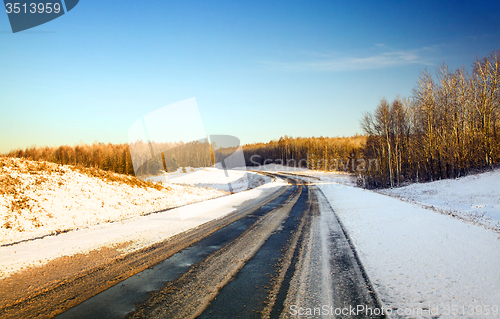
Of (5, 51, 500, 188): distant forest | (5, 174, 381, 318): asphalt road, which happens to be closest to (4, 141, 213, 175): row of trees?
(5, 51, 500, 188): distant forest

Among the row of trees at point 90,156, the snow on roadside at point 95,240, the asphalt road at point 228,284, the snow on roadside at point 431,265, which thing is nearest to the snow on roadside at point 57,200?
the snow on roadside at point 95,240

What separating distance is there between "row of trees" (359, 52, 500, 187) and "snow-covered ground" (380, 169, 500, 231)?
519 cm

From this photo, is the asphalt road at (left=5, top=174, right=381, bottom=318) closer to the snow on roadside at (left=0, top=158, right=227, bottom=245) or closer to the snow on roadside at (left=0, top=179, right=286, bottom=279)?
the snow on roadside at (left=0, top=179, right=286, bottom=279)

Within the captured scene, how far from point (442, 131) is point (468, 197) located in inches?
677

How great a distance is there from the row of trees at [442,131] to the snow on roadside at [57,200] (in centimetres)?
2663

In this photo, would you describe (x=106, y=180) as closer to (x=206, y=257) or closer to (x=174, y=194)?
(x=174, y=194)

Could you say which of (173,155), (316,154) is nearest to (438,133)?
(316,154)

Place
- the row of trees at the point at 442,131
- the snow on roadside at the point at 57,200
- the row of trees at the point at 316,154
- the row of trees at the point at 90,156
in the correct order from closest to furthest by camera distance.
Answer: the snow on roadside at the point at 57,200
the row of trees at the point at 442,131
the row of trees at the point at 90,156
the row of trees at the point at 316,154

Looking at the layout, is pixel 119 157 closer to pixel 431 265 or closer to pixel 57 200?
pixel 57 200

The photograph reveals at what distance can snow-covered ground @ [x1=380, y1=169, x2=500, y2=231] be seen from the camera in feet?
37.4

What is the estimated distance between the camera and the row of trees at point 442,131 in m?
22.8

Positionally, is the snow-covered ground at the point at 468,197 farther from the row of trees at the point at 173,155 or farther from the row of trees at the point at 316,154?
the row of trees at the point at 316,154

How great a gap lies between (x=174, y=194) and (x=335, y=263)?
1523cm

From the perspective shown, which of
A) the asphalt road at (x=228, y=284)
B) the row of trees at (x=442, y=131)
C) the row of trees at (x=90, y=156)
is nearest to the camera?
the asphalt road at (x=228, y=284)
